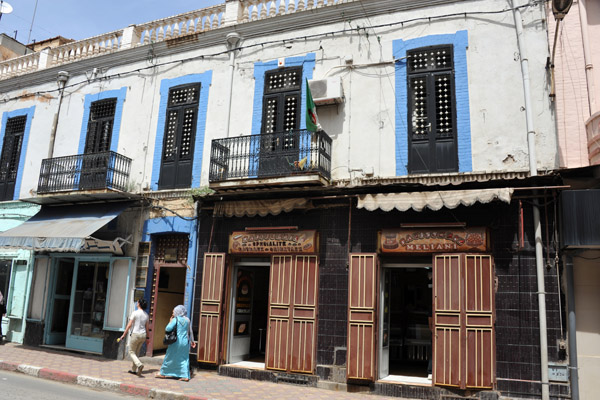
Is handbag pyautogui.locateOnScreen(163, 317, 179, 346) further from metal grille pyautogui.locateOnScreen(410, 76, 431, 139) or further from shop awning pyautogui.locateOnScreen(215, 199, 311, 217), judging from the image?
metal grille pyautogui.locateOnScreen(410, 76, 431, 139)

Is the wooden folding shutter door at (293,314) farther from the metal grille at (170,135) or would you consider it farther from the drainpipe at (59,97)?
the drainpipe at (59,97)

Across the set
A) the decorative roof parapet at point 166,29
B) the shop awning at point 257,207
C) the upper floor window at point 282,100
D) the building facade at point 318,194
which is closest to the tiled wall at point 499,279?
the building facade at point 318,194

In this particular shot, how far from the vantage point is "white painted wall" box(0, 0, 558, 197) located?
379 inches

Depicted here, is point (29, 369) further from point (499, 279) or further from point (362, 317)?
point (499, 279)

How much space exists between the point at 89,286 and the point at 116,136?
14.3 ft

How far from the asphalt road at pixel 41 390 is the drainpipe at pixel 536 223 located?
739cm

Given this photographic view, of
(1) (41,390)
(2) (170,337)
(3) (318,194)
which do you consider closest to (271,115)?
(3) (318,194)

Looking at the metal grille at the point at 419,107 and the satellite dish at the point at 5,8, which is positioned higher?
the satellite dish at the point at 5,8

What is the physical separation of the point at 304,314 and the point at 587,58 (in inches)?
299

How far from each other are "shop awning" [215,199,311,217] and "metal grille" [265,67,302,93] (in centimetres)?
291

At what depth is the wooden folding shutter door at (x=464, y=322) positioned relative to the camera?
872 cm

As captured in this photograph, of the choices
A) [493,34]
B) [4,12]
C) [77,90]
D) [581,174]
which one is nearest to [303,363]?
[581,174]

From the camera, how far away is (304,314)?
10383 mm

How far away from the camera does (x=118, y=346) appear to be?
12.4 metres
